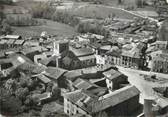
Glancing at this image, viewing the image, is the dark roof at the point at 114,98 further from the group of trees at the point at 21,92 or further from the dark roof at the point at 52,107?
the group of trees at the point at 21,92

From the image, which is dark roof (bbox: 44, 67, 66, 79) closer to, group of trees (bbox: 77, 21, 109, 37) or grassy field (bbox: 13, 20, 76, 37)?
grassy field (bbox: 13, 20, 76, 37)

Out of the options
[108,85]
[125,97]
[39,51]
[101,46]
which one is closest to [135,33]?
[101,46]

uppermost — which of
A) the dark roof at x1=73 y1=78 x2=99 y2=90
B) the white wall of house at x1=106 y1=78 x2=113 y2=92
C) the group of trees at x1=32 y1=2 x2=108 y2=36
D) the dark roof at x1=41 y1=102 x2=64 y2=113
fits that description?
the group of trees at x1=32 y1=2 x2=108 y2=36

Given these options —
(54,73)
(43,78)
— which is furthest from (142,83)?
(43,78)

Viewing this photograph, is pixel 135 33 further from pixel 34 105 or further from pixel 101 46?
pixel 34 105

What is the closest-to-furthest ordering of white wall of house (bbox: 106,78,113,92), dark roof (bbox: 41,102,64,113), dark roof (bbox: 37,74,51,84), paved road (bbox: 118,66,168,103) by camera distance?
1. dark roof (bbox: 41,102,64,113)
2. paved road (bbox: 118,66,168,103)
3. dark roof (bbox: 37,74,51,84)
4. white wall of house (bbox: 106,78,113,92)

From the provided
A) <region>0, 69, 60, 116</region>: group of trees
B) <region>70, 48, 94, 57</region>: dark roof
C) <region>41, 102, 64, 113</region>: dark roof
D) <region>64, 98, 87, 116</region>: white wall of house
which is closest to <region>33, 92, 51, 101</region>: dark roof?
<region>0, 69, 60, 116</region>: group of trees


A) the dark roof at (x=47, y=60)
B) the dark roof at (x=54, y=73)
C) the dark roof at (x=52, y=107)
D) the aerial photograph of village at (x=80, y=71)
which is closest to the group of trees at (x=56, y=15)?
the aerial photograph of village at (x=80, y=71)
